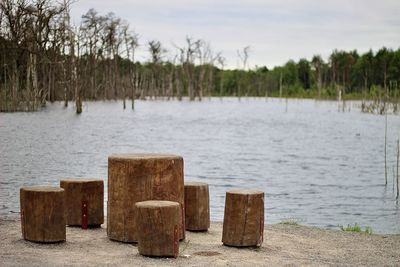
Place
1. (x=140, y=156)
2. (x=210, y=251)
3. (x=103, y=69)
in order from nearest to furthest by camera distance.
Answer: (x=210, y=251), (x=140, y=156), (x=103, y=69)

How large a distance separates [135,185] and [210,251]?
112 cm

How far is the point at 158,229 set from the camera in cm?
863

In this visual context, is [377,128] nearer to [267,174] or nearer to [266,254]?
[267,174]

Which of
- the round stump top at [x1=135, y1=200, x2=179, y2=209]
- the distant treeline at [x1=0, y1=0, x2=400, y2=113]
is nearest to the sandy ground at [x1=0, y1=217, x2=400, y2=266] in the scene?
the round stump top at [x1=135, y1=200, x2=179, y2=209]

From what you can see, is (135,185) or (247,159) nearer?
(135,185)

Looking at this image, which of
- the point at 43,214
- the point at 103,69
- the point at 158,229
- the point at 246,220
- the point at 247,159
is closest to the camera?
the point at 158,229

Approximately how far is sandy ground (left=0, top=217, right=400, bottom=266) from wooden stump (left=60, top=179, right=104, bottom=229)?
0.57 ft

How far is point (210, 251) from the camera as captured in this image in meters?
9.27

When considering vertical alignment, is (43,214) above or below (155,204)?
below

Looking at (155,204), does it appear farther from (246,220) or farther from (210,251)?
(246,220)

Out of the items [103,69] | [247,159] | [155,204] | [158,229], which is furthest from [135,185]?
[103,69]

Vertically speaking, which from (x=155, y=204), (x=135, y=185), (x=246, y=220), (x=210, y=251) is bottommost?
(x=210, y=251)

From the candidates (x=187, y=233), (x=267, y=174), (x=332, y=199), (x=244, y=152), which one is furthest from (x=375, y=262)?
(x=244, y=152)

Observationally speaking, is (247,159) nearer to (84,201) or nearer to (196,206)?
(196,206)
